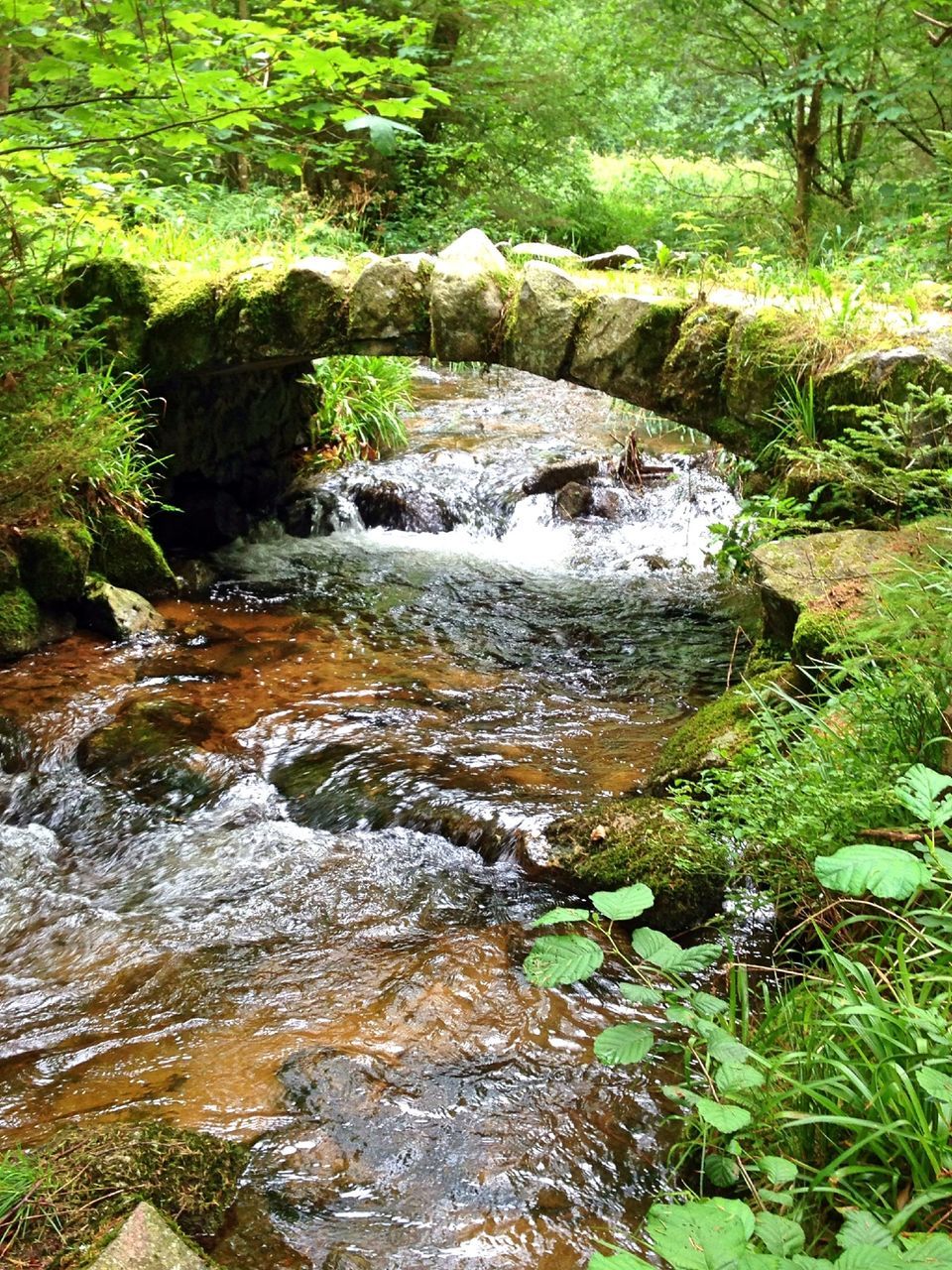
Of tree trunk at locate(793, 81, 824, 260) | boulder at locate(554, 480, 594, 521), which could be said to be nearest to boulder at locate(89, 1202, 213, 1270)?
boulder at locate(554, 480, 594, 521)

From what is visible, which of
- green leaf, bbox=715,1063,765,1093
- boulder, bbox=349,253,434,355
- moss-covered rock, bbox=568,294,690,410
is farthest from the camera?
boulder, bbox=349,253,434,355

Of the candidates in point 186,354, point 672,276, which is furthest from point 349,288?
point 672,276

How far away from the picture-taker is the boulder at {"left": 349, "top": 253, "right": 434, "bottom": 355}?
564 cm

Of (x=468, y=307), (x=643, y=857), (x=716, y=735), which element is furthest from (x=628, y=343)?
(x=643, y=857)

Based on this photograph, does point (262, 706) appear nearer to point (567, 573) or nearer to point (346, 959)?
point (346, 959)

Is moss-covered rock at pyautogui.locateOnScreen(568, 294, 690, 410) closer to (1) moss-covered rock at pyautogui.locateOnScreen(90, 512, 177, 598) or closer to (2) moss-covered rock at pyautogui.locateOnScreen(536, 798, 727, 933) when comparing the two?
(2) moss-covered rock at pyautogui.locateOnScreen(536, 798, 727, 933)

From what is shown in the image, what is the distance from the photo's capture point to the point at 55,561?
546cm

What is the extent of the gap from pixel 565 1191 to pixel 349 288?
4933 mm

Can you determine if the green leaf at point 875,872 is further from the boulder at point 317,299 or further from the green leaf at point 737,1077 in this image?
the boulder at point 317,299

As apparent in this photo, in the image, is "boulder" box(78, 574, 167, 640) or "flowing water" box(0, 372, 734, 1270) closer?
"flowing water" box(0, 372, 734, 1270)

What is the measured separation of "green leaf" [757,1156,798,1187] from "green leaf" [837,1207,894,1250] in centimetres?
12

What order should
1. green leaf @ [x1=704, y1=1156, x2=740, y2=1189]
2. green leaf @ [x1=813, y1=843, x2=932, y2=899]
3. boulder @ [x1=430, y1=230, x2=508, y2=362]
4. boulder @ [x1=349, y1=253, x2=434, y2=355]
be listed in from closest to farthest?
1. green leaf @ [x1=813, y1=843, x2=932, y2=899]
2. green leaf @ [x1=704, y1=1156, x2=740, y2=1189]
3. boulder @ [x1=430, y1=230, x2=508, y2=362]
4. boulder @ [x1=349, y1=253, x2=434, y2=355]

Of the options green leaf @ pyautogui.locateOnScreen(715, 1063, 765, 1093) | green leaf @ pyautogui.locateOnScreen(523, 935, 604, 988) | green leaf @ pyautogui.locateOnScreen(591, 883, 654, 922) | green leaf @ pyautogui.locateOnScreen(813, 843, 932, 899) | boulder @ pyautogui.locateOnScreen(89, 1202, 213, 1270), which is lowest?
boulder @ pyautogui.locateOnScreen(89, 1202, 213, 1270)

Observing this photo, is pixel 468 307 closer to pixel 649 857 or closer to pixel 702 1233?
pixel 649 857
